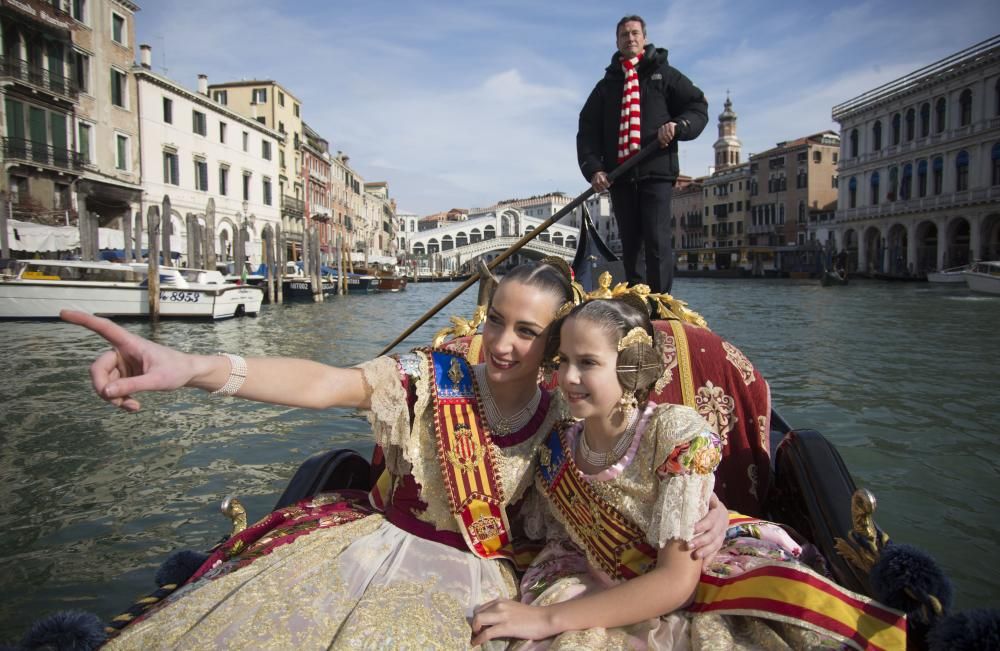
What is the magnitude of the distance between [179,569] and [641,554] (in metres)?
0.92

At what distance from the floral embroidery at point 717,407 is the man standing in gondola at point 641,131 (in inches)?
45.7

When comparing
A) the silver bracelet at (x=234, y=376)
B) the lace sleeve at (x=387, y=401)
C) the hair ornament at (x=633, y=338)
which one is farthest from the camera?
the lace sleeve at (x=387, y=401)

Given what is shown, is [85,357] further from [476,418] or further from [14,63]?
[14,63]

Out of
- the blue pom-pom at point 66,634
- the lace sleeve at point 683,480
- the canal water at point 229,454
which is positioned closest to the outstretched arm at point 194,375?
the blue pom-pom at point 66,634

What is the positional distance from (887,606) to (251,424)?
428cm

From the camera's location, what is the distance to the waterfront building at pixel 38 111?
15148 mm

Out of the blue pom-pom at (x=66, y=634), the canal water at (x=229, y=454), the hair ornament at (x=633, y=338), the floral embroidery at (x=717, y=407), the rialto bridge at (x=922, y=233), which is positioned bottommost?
the canal water at (x=229, y=454)

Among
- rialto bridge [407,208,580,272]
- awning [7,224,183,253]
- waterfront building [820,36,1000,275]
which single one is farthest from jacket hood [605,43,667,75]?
rialto bridge [407,208,580,272]

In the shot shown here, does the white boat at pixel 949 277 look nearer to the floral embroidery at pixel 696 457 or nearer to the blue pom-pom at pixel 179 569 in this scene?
the floral embroidery at pixel 696 457

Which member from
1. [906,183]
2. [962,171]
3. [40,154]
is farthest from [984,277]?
[40,154]

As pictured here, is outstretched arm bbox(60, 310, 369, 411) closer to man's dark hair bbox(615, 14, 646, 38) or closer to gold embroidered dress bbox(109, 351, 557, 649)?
gold embroidered dress bbox(109, 351, 557, 649)

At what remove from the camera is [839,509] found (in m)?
1.50

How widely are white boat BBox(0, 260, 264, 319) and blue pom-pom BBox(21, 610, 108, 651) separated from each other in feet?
39.3

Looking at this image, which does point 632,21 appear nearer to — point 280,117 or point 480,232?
point 280,117
